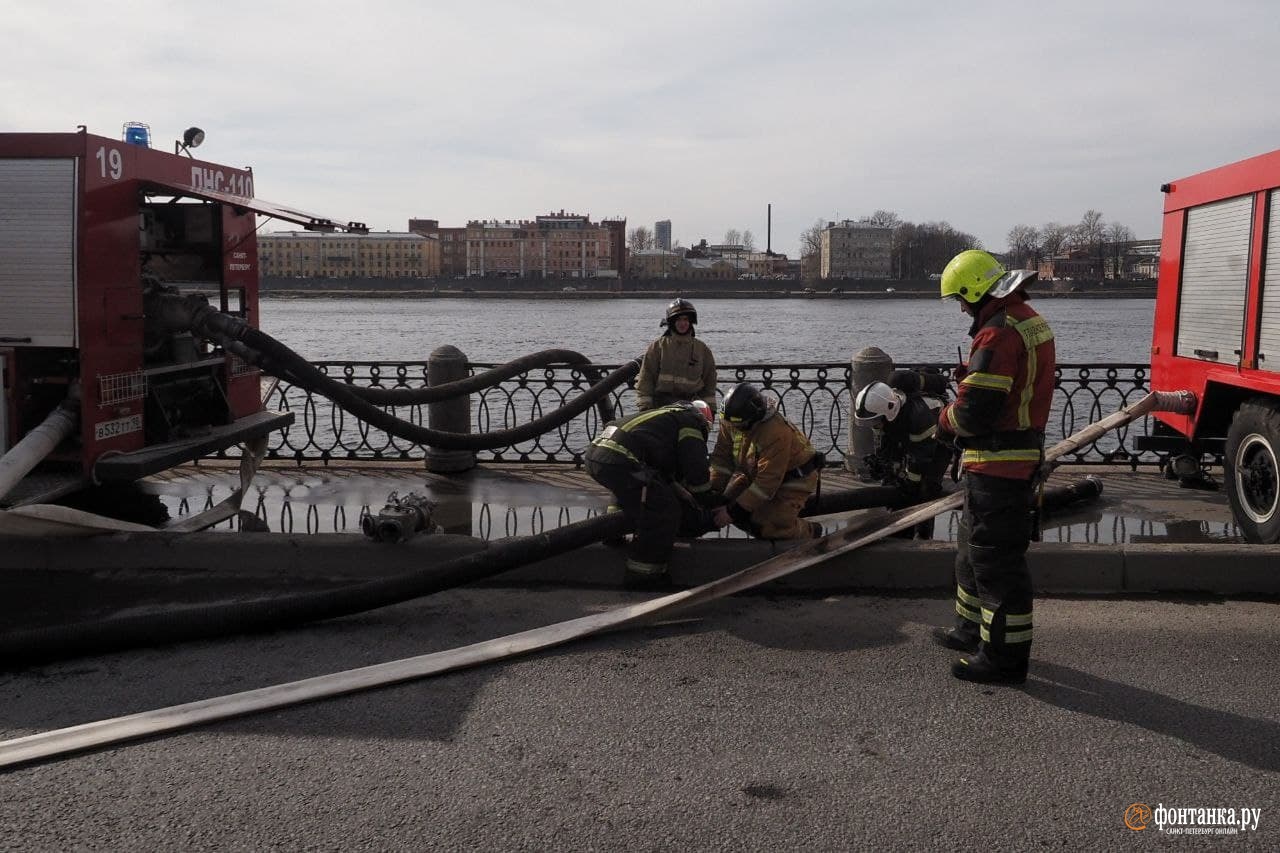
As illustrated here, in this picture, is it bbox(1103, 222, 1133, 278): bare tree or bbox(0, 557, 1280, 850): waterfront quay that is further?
bbox(1103, 222, 1133, 278): bare tree

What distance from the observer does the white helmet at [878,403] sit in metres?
6.61

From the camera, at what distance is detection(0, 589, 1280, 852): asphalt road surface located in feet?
10.9

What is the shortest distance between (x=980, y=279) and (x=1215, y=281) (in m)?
4.02

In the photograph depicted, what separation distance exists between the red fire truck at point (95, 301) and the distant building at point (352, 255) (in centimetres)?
12809

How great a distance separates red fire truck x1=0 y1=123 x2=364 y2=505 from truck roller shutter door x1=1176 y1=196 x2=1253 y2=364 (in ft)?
21.1

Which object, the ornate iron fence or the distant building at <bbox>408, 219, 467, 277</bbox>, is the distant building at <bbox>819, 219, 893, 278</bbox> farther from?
the ornate iron fence

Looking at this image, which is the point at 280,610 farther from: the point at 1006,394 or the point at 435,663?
the point at 1006,394

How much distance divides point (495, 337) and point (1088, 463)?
45.2m

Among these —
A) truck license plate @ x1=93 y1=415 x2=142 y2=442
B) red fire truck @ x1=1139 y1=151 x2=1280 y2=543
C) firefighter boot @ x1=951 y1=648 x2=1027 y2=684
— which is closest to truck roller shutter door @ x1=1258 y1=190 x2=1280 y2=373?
red fire truck @ x1=1139 y1=151 x2=1280 y2=543

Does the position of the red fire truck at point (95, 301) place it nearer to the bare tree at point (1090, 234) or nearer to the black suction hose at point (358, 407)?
the black suction hose at point (358, 407)

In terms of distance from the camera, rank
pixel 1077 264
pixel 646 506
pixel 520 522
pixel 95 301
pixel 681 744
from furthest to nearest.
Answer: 1. pixel 1077 264
2. pixel 520 522
3. pixel 95 301
4. pixel 646 506
5. pixel 681 744

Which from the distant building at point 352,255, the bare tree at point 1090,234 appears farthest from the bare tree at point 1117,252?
the distant building at point 352,255

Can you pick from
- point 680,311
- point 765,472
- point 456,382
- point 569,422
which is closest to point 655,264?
point 569,422

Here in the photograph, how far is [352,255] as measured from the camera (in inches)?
5482
